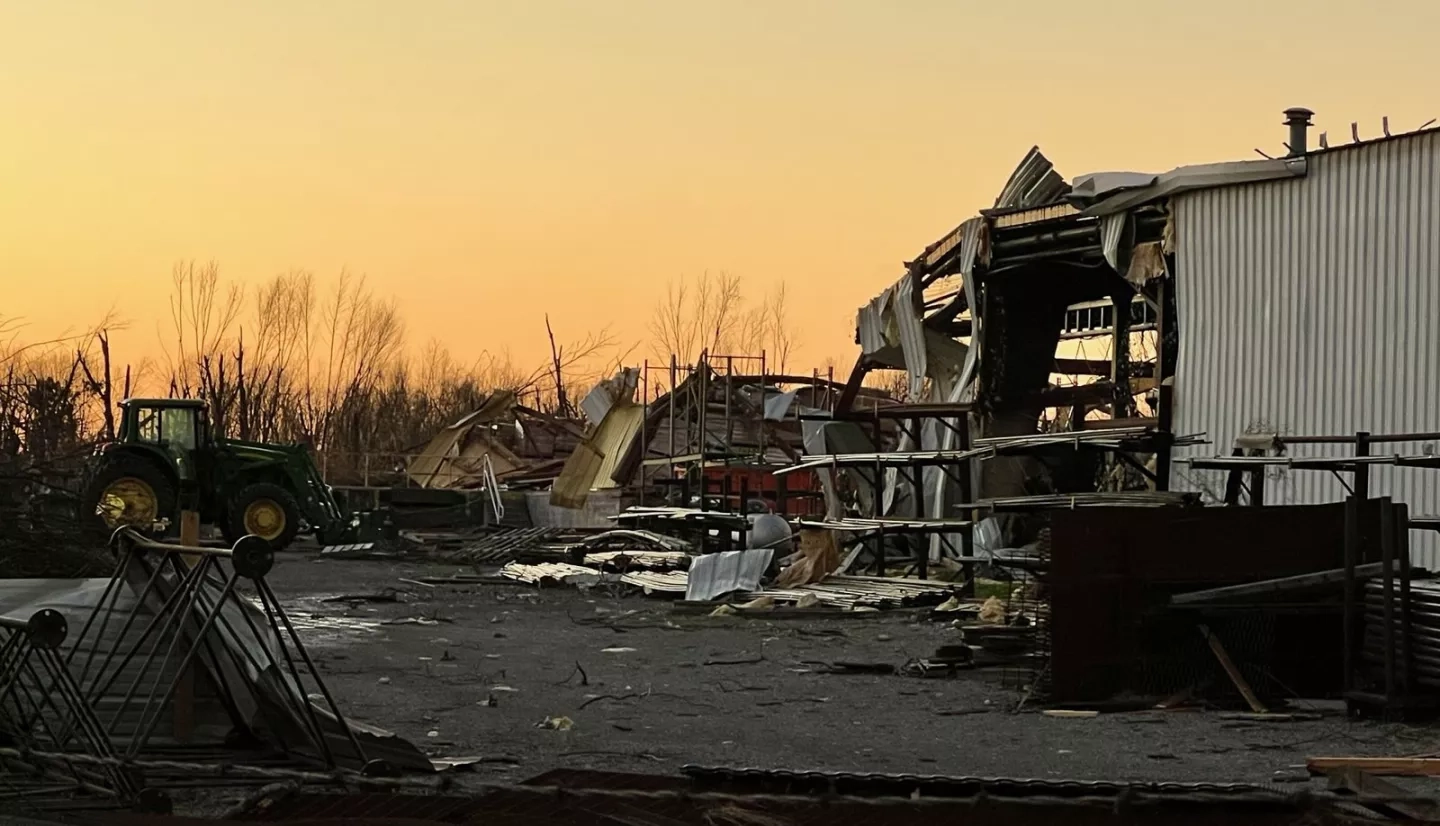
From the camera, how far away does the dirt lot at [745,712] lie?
8.94m

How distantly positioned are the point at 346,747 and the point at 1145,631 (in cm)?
597

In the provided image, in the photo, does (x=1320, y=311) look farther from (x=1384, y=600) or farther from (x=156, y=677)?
(x=156, y=677)

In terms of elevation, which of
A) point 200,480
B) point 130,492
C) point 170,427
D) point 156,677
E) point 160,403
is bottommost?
point 156,677

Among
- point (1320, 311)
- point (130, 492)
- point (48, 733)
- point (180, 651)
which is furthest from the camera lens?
point (130, 492)

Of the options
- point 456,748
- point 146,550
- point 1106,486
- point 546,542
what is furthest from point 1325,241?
point 546,542

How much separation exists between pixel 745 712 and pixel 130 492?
56.3 ft

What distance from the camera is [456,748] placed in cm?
907

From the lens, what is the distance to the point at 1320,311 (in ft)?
63.1

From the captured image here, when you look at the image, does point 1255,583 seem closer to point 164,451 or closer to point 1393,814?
point 1393,814

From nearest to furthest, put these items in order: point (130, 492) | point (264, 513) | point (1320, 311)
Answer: point (1320, 311) → point (130, 492) → point (264, 513)

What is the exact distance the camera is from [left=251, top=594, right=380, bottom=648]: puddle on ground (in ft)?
50.8

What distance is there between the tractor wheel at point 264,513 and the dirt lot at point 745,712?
30.6ft

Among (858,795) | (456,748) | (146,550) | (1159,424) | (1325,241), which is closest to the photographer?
(858,795)

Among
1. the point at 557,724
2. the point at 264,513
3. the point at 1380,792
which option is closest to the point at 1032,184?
the point at 264,513
